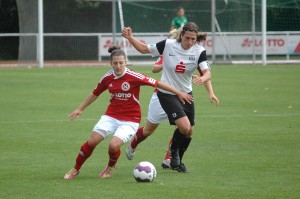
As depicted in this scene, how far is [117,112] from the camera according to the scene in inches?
375

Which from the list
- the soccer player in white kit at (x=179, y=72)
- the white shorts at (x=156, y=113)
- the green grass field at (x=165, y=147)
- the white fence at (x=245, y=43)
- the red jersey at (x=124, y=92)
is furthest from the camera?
the white fence at (x=245, y=43)

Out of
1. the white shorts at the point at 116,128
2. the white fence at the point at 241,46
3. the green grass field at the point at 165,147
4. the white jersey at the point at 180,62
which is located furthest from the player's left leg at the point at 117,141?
the white fence at the point at 241,46

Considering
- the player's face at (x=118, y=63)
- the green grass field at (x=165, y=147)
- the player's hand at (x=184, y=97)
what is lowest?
the green grass field at (x=165, y=147)

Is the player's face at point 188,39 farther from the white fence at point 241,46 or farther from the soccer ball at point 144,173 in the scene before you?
the white fence at point 241,46

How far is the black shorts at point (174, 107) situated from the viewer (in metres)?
9.89

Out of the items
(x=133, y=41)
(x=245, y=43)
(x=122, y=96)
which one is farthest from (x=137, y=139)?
(x=245, y=43)

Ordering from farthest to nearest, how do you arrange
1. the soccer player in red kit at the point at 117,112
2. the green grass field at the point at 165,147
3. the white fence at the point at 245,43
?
the white fence at the point at 245,43 → the soccer player in red kit at the point at 117,112 → the green grass field at the point at 165,147

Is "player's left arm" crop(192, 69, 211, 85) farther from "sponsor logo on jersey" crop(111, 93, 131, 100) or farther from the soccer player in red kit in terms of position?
"sponsor logo on jersey" crop(111, 93, 131, 100)

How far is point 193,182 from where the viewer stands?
899 centimetres

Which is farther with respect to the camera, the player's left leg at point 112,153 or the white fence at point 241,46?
the white fence at point 241,46

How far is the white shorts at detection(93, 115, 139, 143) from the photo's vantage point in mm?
9367

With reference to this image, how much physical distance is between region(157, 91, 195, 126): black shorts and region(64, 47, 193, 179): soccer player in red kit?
31cm

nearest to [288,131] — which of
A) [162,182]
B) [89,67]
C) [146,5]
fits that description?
[162,182]

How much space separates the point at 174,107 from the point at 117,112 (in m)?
0.80
